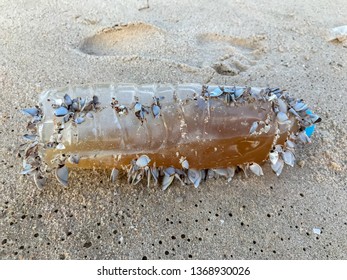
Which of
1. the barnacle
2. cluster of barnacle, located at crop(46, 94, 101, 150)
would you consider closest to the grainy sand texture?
the barnacle

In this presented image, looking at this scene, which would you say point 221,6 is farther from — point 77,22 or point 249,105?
point 249,105

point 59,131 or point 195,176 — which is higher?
point 59,131

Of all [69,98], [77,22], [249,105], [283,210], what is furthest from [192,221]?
[77,22]

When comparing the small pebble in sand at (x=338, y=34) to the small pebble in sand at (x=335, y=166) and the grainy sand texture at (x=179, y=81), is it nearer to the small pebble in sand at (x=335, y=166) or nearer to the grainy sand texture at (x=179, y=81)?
the grainy sand texture at (x=179, y=81)

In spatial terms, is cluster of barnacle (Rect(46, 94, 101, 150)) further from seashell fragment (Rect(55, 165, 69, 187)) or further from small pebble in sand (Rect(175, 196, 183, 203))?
small pebble in sand (Rect(175, 196, 183, 203))

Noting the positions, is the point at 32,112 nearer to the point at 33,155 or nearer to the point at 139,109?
the point at 33,155

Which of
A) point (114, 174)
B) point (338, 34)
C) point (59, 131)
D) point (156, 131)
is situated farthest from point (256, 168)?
point (338, 34)
